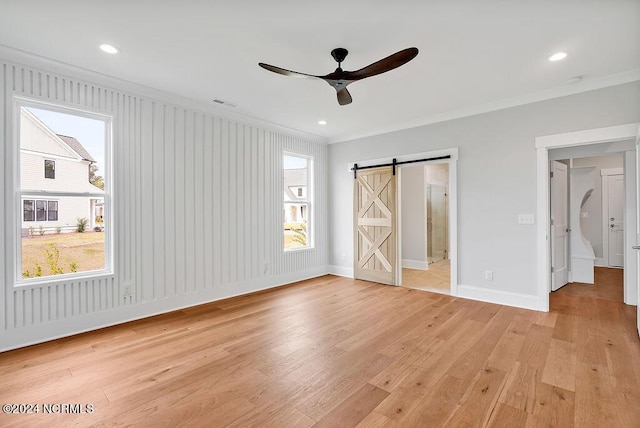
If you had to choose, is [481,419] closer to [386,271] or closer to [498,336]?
[498,336]

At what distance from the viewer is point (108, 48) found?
8.71 feet

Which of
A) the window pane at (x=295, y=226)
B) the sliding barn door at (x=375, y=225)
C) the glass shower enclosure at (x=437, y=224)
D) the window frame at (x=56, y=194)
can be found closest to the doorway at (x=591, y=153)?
the sliding barn door at (x=375, y=225)

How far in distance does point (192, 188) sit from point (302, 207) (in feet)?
7.29

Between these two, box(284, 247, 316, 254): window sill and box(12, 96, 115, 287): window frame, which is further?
box(284, 247, 316, 254): window sill

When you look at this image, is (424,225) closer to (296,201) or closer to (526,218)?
(526,218)

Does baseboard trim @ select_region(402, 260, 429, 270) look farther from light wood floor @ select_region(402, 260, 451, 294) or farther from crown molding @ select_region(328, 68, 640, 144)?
crown molding @ select_region(328, 68, 640, 144)

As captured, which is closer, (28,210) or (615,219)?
(28,210)

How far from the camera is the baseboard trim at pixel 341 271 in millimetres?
5766

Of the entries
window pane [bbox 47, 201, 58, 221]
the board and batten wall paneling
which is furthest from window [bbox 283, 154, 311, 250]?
window pane [bbox 47, 201, 58, 221]

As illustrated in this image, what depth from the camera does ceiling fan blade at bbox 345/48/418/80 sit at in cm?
218

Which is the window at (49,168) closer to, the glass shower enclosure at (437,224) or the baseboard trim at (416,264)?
the baseboard trim at (416,264)

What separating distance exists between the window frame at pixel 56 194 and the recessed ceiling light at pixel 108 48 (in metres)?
0.82

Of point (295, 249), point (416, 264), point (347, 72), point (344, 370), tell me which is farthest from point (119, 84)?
point (416, 264)

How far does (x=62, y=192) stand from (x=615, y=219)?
9.53 metres
